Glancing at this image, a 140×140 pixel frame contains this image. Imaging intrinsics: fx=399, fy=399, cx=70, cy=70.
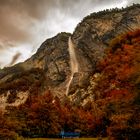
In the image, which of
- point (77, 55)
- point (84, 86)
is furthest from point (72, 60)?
point (84, 86)

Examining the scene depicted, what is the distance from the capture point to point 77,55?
498 feet

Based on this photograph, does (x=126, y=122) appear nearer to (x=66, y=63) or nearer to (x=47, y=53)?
(x=66, y=63)

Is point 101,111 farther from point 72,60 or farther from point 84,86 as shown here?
point 72,60

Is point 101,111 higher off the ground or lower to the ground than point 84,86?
lower

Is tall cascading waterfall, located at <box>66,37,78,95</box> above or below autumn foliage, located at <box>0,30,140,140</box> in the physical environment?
above

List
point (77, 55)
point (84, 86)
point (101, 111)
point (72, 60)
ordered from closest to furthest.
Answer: point (101, 111)
point (84, 86)
point (72, 60)
point (77, 55)

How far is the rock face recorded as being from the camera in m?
123

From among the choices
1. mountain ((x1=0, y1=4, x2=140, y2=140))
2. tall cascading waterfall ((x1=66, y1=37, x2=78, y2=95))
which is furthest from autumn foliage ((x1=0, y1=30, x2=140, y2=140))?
tall cascading waterfall ((x1=66, y1=37, x2=78, y2=95))

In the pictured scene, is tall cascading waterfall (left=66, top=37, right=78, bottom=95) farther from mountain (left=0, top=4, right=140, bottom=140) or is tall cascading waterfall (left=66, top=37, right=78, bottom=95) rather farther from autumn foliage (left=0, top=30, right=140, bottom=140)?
autumn foliage (left=0, top=30, right=140, bottom=140)

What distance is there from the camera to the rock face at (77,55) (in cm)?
12312

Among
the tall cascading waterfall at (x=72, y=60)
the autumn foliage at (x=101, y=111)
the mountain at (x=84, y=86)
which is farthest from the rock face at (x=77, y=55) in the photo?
the autumn foliage at (x=101, y=111)

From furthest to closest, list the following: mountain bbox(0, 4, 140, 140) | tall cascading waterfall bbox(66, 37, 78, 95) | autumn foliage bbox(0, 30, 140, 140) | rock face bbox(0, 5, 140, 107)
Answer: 1. tall cascading waterfall bbox(66, 37, 78, 95)
2. rock face bbox(0, 5, 140, 107)
3. mountain bbox(0, 4, 140, 140)
4. autumn foliage bbox(0, 30, 140, 140)

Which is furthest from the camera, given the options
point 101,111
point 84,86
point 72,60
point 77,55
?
point 77,55

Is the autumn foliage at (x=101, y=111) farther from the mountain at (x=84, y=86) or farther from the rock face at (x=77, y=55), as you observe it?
the rock face at (x=77, y=55)
